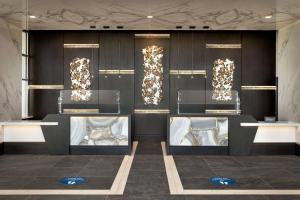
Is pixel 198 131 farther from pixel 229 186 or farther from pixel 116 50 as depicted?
pixel 116 50

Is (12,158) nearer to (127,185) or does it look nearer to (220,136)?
(127,185)

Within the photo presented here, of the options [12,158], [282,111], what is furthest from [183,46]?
[12,158]

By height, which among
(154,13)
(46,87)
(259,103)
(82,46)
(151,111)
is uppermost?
(154,13)

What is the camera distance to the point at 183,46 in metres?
9.93

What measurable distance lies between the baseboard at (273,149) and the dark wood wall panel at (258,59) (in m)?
2.63

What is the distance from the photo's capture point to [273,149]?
304 inches

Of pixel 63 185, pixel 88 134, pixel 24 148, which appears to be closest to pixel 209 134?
pixel 88 134

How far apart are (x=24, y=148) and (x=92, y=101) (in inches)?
105

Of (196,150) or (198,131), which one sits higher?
(198,131)

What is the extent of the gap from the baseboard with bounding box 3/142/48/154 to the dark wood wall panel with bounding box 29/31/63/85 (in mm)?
2636

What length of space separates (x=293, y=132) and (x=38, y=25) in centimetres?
678

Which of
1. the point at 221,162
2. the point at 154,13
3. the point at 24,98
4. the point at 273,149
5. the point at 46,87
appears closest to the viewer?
the point at 221,162

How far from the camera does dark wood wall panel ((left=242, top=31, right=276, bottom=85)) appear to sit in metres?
9.91

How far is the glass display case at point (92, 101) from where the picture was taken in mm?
9799
